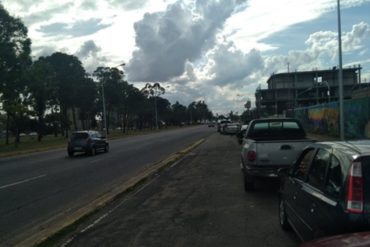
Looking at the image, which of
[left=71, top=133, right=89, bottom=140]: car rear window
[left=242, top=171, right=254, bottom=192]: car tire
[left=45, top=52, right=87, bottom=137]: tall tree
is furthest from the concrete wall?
[left=45, top=52, right=87, bottom=137]: tall tree

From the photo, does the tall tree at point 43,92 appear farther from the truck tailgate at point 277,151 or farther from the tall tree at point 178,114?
the tall tree at point 178,114

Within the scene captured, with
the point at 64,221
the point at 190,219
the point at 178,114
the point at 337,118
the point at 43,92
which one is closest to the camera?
the point at 190,219

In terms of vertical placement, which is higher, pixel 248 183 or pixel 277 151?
pixel 277 151

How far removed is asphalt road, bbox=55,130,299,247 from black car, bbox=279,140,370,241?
111cm

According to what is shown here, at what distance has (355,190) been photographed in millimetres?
4625

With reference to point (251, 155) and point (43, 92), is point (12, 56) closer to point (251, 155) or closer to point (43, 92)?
point (43, 92)

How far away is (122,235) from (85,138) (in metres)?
23.4

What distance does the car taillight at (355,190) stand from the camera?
4566 mm

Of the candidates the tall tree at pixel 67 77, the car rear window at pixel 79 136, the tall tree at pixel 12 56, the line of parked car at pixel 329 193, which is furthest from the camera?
the tall tree at pixel 67 77

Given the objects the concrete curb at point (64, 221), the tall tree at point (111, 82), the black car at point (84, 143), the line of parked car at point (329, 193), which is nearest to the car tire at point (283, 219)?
the line of parked car at point (329, 193)

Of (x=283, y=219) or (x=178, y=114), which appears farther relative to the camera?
(x=178, y=114)

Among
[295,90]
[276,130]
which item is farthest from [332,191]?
[295,90]

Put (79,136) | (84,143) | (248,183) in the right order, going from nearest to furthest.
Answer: (248,183), (84,143), (79,136)

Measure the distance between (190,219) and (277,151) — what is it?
3.21m
